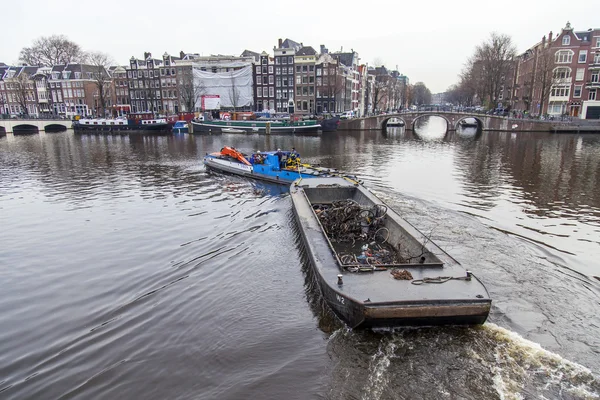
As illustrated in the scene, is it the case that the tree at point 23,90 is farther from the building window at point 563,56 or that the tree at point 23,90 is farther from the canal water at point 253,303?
the building window at point 563,56

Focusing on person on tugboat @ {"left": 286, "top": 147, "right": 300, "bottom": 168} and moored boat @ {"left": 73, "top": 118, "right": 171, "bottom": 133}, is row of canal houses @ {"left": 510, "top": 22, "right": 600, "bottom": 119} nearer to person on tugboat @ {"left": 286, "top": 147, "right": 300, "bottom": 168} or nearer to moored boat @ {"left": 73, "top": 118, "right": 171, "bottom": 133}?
person on tugboat @ {"left": 286, "top": 147, "right": 300, "bottom": 168}

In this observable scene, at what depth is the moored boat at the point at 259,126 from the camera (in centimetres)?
5856

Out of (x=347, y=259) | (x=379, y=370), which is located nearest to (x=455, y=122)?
(x=347, y=259)

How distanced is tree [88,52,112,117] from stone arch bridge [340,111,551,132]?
4977cm

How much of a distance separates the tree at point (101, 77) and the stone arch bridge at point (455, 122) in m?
49.8

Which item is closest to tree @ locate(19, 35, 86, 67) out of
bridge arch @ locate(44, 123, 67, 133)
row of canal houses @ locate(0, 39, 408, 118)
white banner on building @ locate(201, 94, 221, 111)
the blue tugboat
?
row of canal houses @ locate(0, 39, 408, 118)

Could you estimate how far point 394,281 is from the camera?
8.05 m

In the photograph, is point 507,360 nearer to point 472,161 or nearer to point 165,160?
point 472,161

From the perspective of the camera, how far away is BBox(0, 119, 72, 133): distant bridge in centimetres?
6744

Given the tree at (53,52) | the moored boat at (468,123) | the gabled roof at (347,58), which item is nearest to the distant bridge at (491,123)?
the moored boat at (468,123)

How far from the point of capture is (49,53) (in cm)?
9275

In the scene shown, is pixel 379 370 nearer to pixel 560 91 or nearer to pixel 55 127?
pixel 560 91

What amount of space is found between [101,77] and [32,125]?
15906mm

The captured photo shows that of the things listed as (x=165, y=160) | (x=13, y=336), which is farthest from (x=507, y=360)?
(x=165, y=160)
